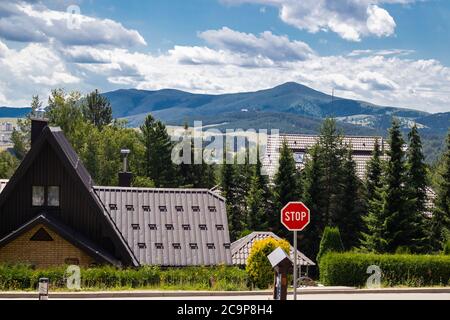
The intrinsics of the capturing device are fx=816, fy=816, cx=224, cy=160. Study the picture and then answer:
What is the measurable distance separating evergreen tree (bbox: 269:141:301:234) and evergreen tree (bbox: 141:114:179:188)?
21041 mm

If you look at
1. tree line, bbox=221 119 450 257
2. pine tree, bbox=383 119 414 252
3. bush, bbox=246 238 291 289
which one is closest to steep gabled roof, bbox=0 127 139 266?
bush, bbox=246 238 291 289

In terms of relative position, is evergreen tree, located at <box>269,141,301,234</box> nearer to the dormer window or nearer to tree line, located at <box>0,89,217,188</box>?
tree line, located at <box>0,89,217,188</box>

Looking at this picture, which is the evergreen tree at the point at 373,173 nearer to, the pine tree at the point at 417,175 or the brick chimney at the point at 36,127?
the pine tree at the point at 417,175

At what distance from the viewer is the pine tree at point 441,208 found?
173 ft

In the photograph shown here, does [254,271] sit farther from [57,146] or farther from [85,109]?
[85,109]

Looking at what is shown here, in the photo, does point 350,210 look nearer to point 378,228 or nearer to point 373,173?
point 373,173

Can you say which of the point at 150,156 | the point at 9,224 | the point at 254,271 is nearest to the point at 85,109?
the point at 150,156

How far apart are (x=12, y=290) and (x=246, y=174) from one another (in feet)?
150

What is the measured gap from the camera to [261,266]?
25156 millimetres

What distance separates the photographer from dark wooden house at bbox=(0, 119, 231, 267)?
3138 centimetres

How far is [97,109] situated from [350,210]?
55895mm

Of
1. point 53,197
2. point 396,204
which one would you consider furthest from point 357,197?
point 53,197
